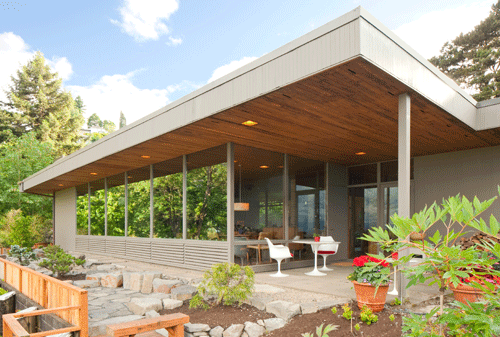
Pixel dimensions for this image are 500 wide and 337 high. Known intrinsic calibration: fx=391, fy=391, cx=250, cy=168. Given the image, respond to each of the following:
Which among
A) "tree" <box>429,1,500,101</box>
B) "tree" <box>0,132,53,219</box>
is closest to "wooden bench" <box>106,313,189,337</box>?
"tree" <box>0,132,53,219</box>

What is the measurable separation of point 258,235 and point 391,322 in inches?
159

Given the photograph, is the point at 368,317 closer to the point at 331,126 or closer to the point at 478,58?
the point at 331,126

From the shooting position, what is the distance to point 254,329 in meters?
4.14

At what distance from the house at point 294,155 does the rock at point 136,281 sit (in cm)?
160

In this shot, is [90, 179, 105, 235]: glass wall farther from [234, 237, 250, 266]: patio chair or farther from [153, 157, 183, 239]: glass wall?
[234, 237, 250, 266]: patio chair

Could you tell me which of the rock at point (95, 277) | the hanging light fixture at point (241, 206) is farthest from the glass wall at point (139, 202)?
the hanging light fixture at point (241, 206)

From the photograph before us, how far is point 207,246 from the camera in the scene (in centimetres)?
779

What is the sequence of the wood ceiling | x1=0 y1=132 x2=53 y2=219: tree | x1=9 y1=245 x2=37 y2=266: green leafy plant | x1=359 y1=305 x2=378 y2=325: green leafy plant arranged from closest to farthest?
1. x1=359 y1=305 x2=378 y2=325: green leafy plant
2. the wood ceiling
3. x1=9 y1=245 x2=37 y2=266: green leafy plant
4. x1=0 y1=132 x2=53 y2=219: tree

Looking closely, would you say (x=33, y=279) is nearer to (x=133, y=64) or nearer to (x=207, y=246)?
(x=207, y=246)

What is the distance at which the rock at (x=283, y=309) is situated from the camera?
433 centimetres

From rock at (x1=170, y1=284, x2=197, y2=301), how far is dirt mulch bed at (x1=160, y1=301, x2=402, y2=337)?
1.18 feet

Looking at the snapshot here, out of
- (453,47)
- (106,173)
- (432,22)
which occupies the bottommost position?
(106,173)

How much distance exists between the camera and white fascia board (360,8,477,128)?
3.66m

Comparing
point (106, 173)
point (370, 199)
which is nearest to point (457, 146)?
point (370, 199)
